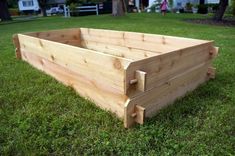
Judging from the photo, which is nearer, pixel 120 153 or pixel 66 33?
pixel 120 153

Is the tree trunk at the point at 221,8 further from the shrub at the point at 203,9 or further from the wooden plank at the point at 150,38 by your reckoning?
the wooden plank at the point at 150,38

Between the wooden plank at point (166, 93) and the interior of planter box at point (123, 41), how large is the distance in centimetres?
43

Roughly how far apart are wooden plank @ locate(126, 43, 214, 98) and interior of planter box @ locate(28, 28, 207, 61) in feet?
0.85

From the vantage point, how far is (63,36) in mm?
4797

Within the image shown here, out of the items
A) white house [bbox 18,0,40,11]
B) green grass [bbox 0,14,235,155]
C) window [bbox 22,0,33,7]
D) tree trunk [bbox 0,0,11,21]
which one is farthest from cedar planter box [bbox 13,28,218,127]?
window [bbox 22,0,33,7]

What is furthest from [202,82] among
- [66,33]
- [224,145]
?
[66,33]

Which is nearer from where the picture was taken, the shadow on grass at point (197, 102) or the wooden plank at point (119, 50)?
the shadow on grass at point (197, 102)

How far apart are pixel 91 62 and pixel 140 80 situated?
649 mm

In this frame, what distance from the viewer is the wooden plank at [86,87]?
7.23 ft

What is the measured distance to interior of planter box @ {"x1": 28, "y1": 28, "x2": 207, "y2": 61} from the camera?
10.8 feet

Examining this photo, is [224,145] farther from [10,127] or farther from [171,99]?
[10,127]

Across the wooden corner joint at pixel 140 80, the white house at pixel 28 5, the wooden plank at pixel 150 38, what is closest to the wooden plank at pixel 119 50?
the wooden plank at pixel 150 38

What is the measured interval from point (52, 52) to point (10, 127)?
131 centimetres

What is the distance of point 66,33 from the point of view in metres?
4.83
